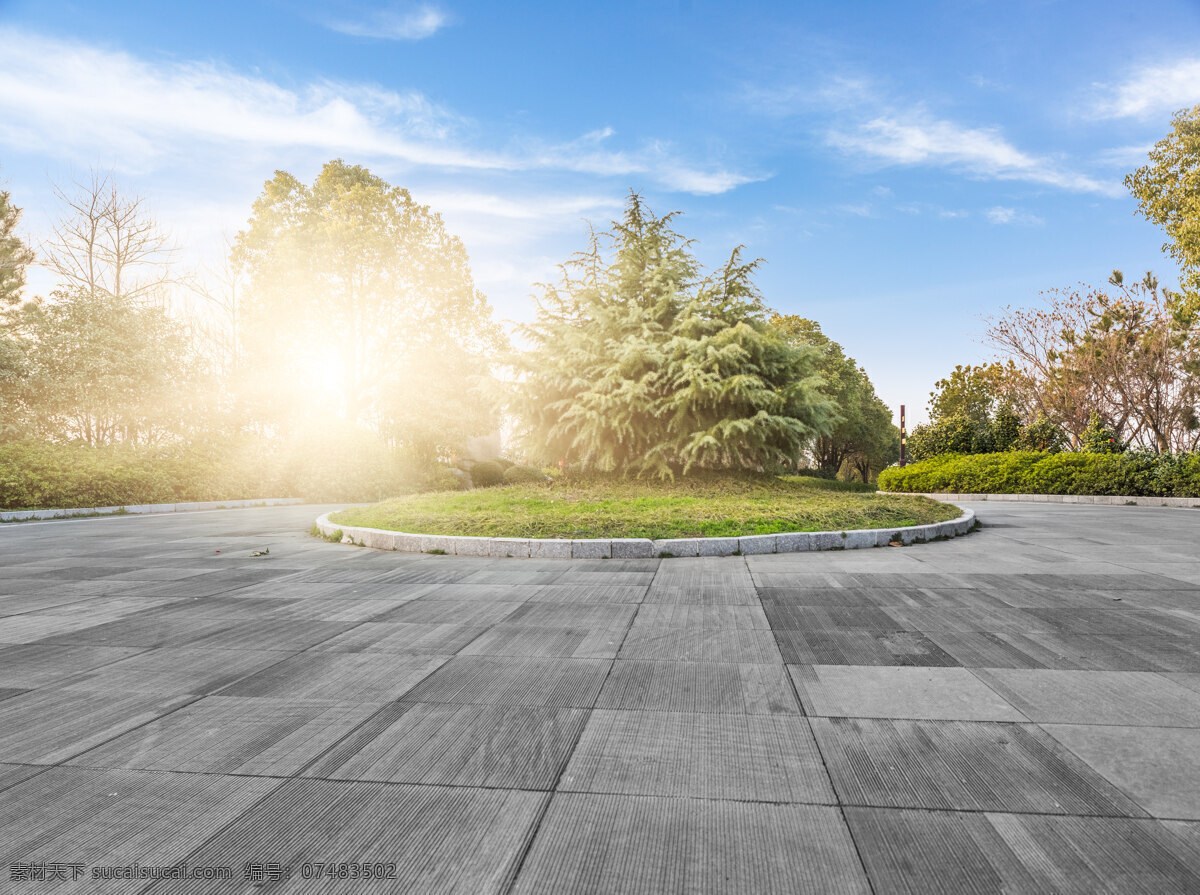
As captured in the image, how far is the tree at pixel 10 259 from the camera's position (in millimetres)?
21438

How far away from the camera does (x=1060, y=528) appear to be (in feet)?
35.4

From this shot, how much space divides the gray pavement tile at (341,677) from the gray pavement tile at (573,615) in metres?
1.00


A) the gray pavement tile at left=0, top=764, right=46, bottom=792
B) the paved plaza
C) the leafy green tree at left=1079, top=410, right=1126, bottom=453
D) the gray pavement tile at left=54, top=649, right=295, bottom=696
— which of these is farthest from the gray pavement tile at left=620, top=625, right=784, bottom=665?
the leafy green tree at left=1079, top=410, right=1126, bottom=453

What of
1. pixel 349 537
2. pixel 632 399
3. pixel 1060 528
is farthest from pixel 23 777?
pixel 1060 528

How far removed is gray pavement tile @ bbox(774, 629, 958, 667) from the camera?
3787mm

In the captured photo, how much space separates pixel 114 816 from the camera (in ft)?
7.24

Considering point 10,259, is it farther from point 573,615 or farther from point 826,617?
point 826,617

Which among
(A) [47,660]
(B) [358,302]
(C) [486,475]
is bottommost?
(A) [47,660]

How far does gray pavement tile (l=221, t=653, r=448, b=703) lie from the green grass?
4374mm

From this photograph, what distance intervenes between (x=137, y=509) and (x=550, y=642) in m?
16.2

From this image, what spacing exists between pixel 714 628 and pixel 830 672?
3.44ft

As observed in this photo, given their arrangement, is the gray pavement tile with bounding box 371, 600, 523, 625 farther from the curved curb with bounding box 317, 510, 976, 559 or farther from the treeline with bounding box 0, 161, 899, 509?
the treeline with bounding box 0, 161, 899, 509

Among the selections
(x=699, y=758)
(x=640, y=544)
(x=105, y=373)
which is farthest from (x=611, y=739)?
(x=105, y=373)

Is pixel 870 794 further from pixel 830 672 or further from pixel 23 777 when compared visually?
pixel 23 777
